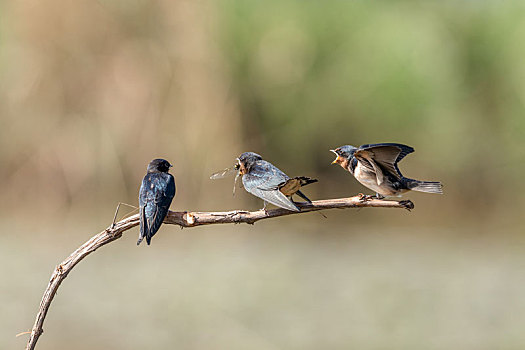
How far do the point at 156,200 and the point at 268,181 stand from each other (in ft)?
0.83

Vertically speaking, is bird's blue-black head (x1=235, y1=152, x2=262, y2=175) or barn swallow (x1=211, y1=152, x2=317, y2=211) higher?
bird's blue-black head (x1=235, y1=152, x2=262, y2=175)

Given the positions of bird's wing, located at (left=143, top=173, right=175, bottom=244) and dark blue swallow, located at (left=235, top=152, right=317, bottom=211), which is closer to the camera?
dark blue swallow, located at (left=235, top=152, right=317, bottom=211)

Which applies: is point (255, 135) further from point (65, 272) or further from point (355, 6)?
point (65, 272)

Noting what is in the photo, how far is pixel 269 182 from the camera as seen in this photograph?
1478 mm

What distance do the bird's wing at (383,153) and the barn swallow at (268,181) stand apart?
13 centimetres

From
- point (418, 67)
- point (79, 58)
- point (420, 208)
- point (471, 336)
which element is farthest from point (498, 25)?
point (79, 58)

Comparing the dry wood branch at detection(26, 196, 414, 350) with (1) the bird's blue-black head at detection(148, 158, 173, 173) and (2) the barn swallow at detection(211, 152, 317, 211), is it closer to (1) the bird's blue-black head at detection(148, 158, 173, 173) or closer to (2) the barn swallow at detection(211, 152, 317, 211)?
(2) the barn swallow at detection(211, 152, 317, 211)

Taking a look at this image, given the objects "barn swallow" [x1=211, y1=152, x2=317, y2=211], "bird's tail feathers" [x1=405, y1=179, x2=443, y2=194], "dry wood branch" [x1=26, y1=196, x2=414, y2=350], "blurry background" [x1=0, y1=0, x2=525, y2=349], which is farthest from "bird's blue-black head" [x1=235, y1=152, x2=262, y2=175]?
"blurry background" [x1=0, y1=0, x2=525, y2=349]

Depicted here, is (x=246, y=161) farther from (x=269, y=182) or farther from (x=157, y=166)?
(x=157, y=166)

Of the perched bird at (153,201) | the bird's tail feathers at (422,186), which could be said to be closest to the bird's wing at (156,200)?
the perched bird at (153,201)

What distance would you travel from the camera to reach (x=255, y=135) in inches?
239

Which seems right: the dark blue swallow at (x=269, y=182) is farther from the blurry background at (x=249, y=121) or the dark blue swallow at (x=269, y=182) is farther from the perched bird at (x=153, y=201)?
the blurry background at (x=249, y=121)

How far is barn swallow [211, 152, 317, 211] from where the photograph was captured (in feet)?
4.61

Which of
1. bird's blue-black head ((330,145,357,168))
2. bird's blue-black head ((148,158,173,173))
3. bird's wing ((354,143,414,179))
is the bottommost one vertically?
bird's wing ((354,143,414,179))
